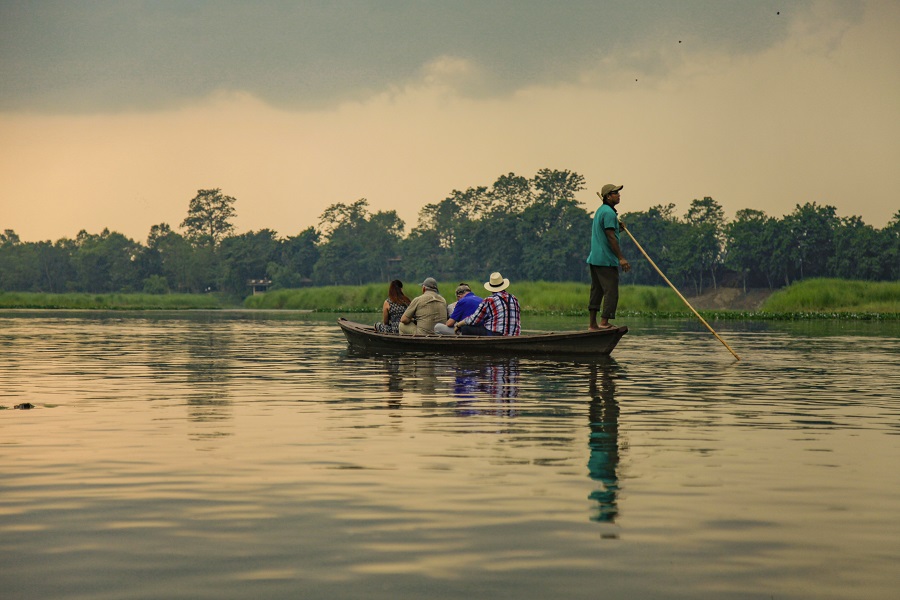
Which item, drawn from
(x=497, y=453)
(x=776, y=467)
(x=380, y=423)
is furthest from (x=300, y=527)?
(x=380, y=423)

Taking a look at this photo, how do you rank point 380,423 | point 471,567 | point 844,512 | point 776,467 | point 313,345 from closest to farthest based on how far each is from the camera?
point 471,567
point 844,512
point 776,467
point 380,423
point 313,345

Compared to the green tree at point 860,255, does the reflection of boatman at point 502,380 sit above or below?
below

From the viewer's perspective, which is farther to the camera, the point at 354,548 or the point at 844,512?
the point at 844,512

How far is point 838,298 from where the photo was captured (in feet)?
172

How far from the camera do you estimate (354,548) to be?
5.57m

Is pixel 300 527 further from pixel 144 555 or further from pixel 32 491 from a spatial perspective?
pixel 32 491

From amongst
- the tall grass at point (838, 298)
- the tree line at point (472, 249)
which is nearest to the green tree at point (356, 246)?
the tree line at point (472, 249)

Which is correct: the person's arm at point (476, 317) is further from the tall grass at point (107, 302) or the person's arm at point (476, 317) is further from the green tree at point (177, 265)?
the green tree at point (177, 265)

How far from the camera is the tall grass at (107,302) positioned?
77.1 m

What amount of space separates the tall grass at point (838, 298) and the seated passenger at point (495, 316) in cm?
3439

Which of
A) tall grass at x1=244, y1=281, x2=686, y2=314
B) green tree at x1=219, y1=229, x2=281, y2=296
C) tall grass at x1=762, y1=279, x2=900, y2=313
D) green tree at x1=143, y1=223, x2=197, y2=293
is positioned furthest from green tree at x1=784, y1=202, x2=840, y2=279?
green tree at x1=143, y1=223, x2=197, y2=293

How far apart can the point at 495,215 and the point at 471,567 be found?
11050cm

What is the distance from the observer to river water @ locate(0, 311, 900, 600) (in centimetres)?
509

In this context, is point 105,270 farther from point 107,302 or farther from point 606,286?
point 606,286
